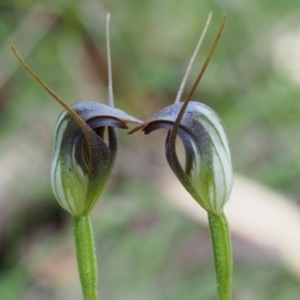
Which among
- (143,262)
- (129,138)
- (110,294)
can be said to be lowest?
(110,294)

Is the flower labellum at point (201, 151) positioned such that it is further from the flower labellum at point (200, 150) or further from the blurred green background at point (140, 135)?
the blurred green background at point (140, 135)

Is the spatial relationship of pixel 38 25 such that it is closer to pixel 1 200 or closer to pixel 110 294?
pixel 1 200

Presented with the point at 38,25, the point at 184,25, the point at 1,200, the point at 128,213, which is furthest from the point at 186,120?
the point at 184,25

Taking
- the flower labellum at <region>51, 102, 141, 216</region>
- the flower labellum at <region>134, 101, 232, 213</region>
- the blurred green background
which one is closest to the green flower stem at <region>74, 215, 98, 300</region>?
the flower labellum at <region>51, 102, 141, 216</region>

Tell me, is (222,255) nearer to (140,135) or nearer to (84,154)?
(84,154)

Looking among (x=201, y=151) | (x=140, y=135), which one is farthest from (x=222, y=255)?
(x=140, y=135)

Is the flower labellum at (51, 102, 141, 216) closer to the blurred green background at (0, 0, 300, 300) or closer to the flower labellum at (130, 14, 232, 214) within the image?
the flower labellum at (130, 14, 232, 214)

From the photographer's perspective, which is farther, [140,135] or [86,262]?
[140,135]
